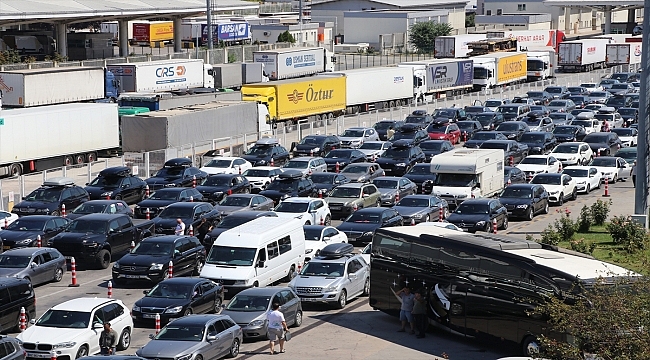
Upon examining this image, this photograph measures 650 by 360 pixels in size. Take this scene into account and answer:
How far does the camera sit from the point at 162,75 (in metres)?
73.8

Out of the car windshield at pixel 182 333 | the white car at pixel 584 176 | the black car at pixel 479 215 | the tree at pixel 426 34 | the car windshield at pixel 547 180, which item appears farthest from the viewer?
the tree at pixel 426 34

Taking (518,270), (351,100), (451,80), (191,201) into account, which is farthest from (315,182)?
(451,80)

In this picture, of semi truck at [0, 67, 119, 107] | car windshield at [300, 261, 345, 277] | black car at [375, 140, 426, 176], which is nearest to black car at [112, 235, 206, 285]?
car windshield at [300, 261, 345, 277]

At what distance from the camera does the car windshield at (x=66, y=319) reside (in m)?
24.7

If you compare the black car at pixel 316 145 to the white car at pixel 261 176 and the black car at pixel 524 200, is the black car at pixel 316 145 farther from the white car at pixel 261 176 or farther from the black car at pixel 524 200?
the black car at pixel 524 200

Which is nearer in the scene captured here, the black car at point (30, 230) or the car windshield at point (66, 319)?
the car windshield at point (66, 319)

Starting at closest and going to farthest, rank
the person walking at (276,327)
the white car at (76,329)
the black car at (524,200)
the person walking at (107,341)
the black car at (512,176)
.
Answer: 1. the white car at (76,329)
2. the person walking at (107,341)
3. the person walking at (276,327)
4. the black car at (524,200)
5. the black car at (512,176)

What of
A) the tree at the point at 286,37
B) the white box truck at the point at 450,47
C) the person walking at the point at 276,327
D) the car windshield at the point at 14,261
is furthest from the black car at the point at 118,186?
Result: the tree at the point at 286,37

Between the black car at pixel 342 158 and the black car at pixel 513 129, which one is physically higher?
the black car at pixel 513 129

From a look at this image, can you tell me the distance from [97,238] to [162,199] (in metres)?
6.91

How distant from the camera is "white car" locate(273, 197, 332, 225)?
124 feet

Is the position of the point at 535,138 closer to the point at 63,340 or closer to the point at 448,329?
the point at 448,329

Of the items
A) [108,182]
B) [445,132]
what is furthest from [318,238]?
[445,132]

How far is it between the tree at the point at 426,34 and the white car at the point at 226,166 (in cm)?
8184
